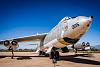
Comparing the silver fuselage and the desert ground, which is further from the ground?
the silver fuselage

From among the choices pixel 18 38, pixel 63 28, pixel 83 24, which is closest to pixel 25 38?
pixel 18 38

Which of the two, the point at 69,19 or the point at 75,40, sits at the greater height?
the point at 69,19

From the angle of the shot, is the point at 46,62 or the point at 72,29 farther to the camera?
the point at 46,62

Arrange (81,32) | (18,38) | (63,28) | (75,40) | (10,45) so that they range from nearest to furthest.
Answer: (81,32), (75,40), (63,28), (10,45), (18,38)

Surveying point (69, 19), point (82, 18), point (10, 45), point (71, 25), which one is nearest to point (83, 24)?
point (82, 18)

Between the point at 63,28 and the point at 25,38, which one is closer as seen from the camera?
the point at 63,28

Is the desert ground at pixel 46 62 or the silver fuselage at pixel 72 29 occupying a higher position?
the silver fuselage at pixel 72 29

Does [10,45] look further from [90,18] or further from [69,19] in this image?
[90,18]

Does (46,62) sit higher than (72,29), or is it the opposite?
(72,29)

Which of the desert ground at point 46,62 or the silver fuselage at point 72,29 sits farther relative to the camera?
the silver fuselage at point 72,29

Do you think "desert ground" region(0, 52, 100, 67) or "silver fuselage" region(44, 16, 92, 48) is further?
"silver fuselage" region(44, 16, 92, 48)

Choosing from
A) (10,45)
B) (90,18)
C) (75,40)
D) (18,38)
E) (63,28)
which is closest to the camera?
(90,18)

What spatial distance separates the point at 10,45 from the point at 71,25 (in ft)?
40.9

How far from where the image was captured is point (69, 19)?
1867 centimetres
